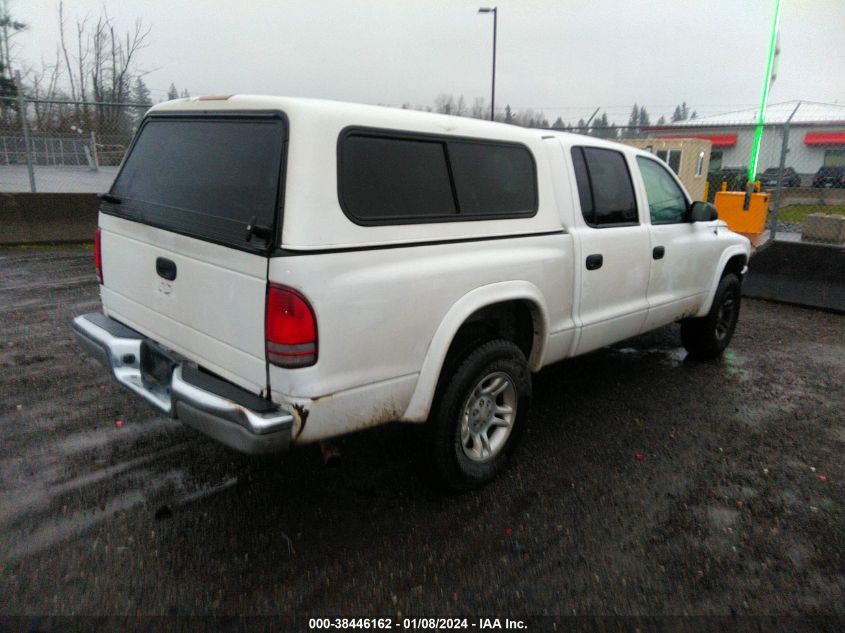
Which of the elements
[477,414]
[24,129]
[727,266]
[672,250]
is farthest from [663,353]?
[24,129]

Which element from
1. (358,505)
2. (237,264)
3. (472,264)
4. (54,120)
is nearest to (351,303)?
(237,264)

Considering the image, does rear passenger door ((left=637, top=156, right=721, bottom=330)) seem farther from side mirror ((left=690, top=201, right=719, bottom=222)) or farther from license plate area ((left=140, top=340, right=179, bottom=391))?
license plate area ((left=140, top=340, right=179, bottom=391))

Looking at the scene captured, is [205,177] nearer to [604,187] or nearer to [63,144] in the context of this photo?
[604,187]

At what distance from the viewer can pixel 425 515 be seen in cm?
313

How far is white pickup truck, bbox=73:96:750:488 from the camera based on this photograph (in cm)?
249

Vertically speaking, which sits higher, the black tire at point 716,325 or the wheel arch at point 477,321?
the wheel arch at point 477,321

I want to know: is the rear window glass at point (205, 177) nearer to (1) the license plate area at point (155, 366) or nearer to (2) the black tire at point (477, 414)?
(1) the license plate area at point (155, 366)

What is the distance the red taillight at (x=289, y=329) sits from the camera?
241 centimetres

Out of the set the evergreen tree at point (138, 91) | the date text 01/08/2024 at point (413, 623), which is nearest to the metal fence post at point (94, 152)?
the evergreen tree at point (138, 91)

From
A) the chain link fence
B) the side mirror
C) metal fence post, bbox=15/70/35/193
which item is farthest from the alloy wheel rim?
metal fence post, bbox=15/70/35/193

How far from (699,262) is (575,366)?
134 cm

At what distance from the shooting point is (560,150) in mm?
3799

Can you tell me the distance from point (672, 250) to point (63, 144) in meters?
12.9

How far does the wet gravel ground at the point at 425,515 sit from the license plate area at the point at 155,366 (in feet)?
2.03
